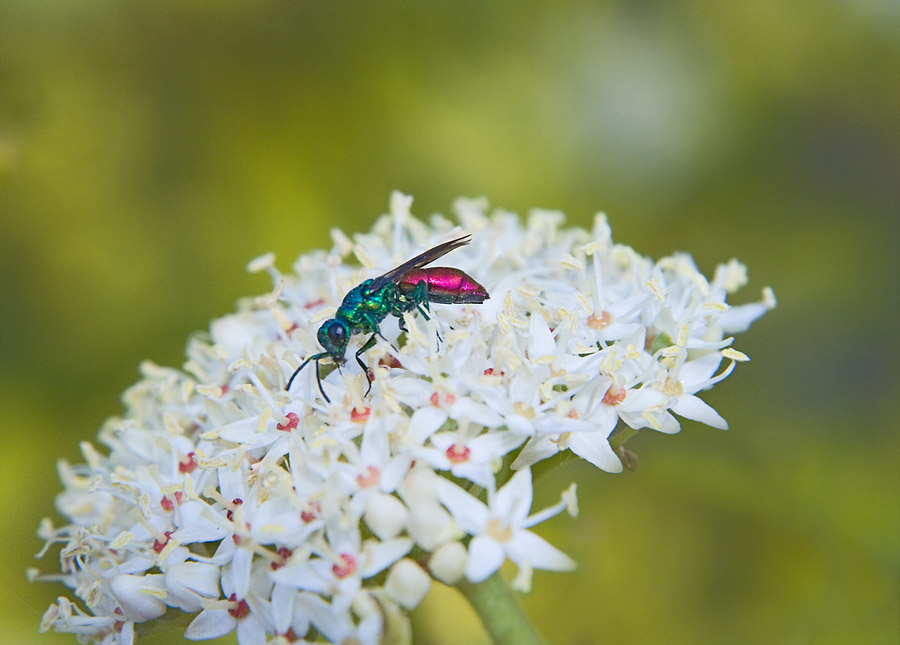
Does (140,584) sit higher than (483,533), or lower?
higher

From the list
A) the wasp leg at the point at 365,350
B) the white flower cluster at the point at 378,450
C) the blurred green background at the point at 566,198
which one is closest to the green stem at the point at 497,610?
the white flower cluster at the point at 378,450

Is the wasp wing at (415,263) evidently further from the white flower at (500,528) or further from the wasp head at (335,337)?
the white flower at (500,528)

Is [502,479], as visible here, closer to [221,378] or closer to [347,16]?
[221,378]

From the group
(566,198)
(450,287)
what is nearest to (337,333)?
(450,287)

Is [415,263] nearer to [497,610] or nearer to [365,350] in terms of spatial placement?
[365,350]

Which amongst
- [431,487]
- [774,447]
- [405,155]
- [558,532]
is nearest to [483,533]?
[431,487]
